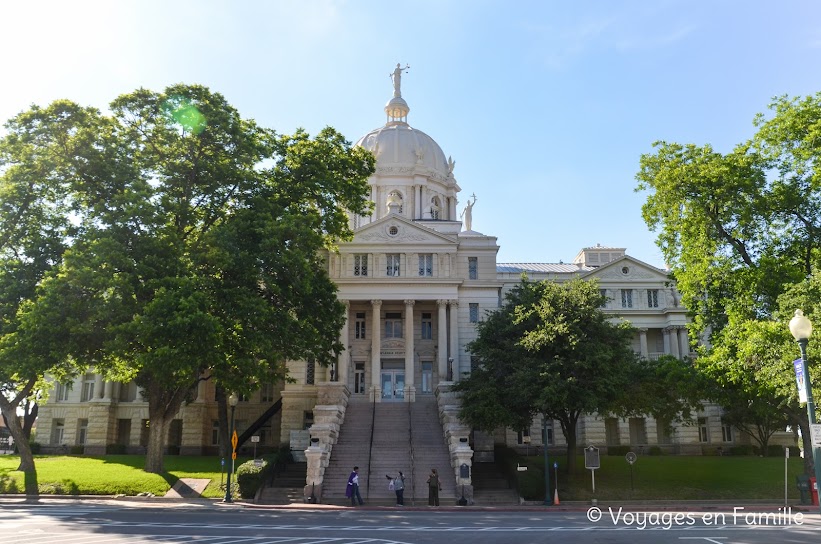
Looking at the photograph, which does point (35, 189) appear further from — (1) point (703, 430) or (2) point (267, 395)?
(1) point (703, 430)

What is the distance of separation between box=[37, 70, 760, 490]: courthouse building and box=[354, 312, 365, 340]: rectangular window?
0.23 ft

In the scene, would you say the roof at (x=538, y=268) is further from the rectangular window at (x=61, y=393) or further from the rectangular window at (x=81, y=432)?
the rectangular window at (x=61, y=393)

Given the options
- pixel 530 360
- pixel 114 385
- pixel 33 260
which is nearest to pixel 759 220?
pixel 530 360

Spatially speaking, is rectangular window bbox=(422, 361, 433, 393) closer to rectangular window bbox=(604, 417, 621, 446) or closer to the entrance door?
the entrance door

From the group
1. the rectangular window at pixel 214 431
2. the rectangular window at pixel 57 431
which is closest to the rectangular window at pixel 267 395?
the rectangular window at pixel 214 431

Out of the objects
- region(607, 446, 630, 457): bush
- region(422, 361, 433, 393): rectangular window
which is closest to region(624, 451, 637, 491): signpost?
region(422, 361, 433, 393): rectangular window

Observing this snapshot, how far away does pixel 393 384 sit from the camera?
155ft

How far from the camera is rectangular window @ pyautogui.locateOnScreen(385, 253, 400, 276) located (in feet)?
153

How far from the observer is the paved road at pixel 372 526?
16.4 m

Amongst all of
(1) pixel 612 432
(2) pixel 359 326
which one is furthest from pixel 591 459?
(1) pixel 612 432

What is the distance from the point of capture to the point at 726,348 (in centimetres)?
2942

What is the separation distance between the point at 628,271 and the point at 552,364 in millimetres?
25679

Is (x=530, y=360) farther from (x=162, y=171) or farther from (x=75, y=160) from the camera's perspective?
(x=75, y=160)

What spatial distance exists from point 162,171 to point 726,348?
85.3ft
